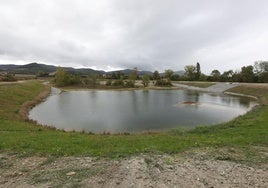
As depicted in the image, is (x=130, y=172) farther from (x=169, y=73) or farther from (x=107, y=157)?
(x=169, y=73)

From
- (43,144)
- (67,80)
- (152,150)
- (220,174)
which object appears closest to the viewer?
(220,174)

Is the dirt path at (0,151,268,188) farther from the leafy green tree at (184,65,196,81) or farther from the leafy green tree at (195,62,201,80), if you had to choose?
the leafy green tree at (184,65,196,81)

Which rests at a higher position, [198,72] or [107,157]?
[198,72]

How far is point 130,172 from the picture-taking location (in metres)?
7.54

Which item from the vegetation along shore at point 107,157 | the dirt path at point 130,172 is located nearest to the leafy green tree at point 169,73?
the vegetation along shore at point 107,157

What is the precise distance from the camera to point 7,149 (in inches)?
410

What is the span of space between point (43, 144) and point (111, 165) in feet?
16.0

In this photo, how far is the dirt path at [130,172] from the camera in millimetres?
6811

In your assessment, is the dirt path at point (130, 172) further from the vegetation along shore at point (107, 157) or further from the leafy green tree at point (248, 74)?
the leafy green tree at point (248, 74)

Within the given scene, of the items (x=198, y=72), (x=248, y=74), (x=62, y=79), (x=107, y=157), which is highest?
(x=198, y=72)

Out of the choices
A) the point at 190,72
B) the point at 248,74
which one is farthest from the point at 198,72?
the point at 248,74

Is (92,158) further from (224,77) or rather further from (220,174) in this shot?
(224,77)

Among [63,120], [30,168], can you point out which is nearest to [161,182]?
[30,168]

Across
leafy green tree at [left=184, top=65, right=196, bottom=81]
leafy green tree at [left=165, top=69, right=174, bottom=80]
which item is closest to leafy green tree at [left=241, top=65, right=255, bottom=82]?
leafy green tree at [left=184, top=65, right=196, bottom=81]
